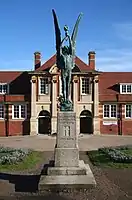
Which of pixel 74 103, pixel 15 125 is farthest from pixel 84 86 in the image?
pixel 15 125

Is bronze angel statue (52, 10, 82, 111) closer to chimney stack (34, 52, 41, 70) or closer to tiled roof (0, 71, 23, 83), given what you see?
chimney stack (34, 52, 41, 70)

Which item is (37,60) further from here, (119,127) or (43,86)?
(119,127)

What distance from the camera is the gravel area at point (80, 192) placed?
1032 cm

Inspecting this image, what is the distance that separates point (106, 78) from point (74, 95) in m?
6.76

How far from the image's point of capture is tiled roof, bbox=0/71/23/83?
1656 inches

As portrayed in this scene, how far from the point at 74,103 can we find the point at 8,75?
11.0m

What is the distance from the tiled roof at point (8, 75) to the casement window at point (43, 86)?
5.86m

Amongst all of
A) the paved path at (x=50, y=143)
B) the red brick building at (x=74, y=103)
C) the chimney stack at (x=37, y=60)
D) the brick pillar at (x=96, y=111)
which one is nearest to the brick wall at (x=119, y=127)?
the red brick building at (x=74, y=103)

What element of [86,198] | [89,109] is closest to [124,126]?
[89,109]

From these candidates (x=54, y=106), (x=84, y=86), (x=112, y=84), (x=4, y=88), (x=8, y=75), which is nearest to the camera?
(x=54, y=106)

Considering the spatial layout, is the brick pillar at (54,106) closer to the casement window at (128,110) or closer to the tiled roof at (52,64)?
the tiled roof at (52,64)

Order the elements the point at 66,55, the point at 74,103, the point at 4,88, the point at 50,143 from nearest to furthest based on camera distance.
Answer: the point at 66,55 → the point at 50,143 → the point at 74,103 → the point at 4,88

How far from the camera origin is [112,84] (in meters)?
41.1

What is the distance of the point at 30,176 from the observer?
45.7 feet
